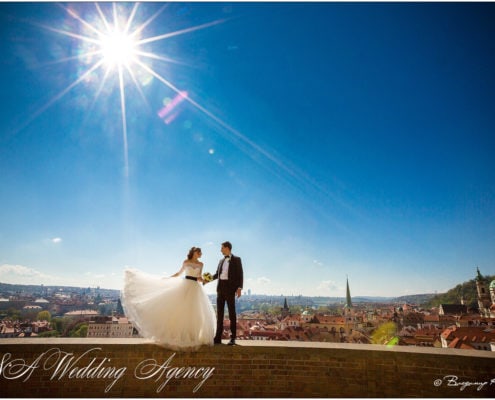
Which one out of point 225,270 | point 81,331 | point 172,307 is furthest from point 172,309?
point 81,331

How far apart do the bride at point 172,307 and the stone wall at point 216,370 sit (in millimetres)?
244

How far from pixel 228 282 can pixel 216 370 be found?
4.96 feet

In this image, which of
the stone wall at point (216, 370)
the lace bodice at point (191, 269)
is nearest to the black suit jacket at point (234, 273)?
the lace bodice at point (191, 269)

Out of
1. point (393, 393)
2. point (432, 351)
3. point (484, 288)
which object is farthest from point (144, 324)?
point (484, 288)

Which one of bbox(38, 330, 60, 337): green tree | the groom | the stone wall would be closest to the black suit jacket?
the groom

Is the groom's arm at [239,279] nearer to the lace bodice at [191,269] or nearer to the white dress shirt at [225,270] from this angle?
the white dress shirt at [225,270]

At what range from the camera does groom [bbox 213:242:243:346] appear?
532 centimetres

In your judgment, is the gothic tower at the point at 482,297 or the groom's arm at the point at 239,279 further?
the gothic tower at the point at 482,297

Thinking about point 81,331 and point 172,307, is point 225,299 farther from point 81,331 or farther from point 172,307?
point 81,331

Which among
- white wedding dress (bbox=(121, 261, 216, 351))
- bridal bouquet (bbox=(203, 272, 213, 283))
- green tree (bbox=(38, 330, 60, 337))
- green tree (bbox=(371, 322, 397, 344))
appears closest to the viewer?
white wedding dress (bbox=(121, 261, 216, 351))

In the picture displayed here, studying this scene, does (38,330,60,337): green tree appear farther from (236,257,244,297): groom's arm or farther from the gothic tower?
the gothic tower

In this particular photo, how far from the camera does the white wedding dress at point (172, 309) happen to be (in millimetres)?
4770

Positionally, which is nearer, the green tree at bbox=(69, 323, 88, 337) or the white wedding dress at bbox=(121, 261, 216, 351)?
the white wedding dress at bbox=(121, 261, 216, 351)

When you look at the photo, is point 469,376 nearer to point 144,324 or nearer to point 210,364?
point 210,364
